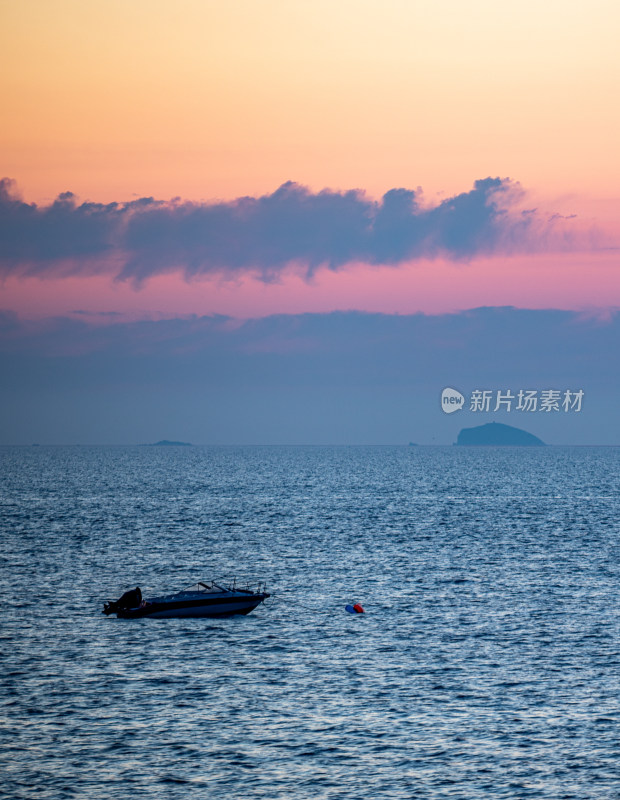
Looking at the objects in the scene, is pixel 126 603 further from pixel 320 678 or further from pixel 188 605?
pixel 320 678

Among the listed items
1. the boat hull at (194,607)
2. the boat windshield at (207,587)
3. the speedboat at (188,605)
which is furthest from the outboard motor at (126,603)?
the boat windshield at (207,587)

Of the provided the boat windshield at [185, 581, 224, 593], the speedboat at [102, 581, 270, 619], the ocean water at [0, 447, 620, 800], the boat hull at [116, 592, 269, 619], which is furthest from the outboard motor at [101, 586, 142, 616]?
the boat windshield at [185, 581, 224, 593]

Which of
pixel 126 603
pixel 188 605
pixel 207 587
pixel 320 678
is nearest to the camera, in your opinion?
pixel 320 678

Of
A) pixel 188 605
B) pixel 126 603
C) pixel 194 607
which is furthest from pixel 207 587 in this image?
pixel 126 603

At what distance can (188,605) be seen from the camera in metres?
70.8

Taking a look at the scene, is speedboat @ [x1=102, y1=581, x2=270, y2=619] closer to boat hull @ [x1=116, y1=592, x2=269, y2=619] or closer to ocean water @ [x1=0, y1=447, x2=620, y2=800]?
boat hull @ [x1=116, y1=592, x2=269, y2=619]

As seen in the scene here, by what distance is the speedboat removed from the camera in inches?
2756

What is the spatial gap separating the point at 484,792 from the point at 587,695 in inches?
557

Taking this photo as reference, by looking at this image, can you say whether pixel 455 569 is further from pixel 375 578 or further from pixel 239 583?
pixel 239 583

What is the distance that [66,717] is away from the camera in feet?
154

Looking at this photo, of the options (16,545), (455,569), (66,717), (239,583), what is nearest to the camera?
(66,717)

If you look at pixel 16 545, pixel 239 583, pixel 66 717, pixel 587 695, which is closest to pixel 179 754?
pixel 66 717

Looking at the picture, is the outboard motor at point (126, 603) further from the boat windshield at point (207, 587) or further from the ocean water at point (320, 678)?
the boat windshield at point (207, 587)

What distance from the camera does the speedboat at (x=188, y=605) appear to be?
230 feet
